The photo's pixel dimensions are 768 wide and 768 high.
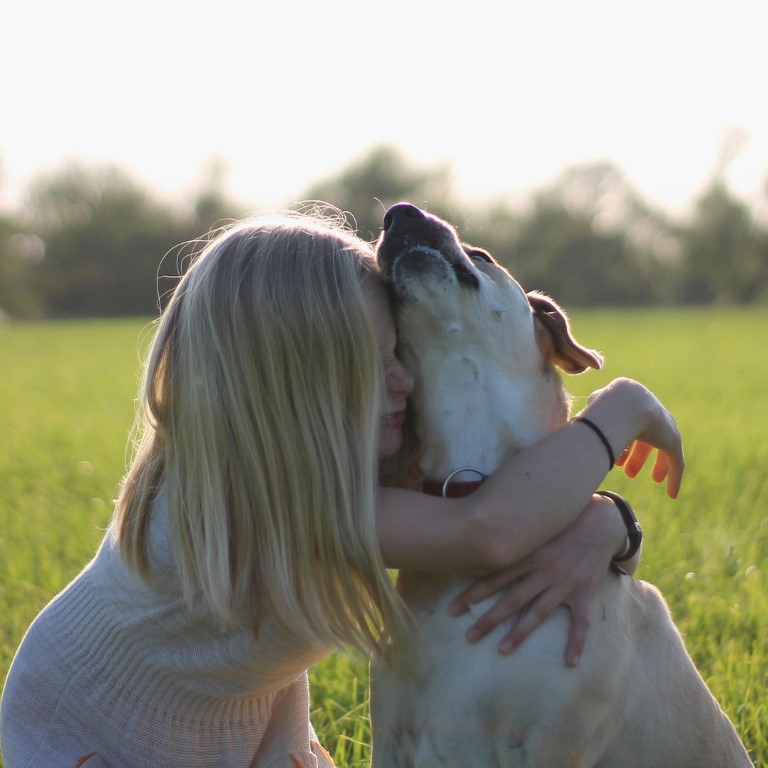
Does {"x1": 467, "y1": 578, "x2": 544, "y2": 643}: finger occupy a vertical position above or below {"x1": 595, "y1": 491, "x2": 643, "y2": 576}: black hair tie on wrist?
below

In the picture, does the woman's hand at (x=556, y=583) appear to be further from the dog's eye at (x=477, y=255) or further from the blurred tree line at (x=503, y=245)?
the blurred tree line at (x=503, y=245)

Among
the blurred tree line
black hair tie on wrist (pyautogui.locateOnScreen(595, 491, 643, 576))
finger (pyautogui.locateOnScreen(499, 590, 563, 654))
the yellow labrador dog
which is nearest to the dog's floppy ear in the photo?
the yellow labrador dog

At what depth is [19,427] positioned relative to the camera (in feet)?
25.0

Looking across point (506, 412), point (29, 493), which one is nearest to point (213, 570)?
point (506, 412)

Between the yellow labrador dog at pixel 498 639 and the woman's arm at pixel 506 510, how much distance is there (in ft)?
0.47

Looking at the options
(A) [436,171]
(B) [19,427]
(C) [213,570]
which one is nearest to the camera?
(C) [213,570]

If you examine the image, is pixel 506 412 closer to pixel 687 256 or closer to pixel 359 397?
pixel 359 397

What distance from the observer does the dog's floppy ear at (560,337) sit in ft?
7.46

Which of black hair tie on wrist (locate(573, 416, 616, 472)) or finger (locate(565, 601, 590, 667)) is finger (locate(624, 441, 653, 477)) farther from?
finger (locate(565, 601, 590, 667))

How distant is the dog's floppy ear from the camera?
2.27m

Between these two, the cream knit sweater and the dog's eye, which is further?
the dog's eye

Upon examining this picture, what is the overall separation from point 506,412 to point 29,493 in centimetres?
392

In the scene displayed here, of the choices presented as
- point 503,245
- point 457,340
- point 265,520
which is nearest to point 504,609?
point 265,520

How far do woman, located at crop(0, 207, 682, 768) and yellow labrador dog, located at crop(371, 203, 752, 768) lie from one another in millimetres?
68
